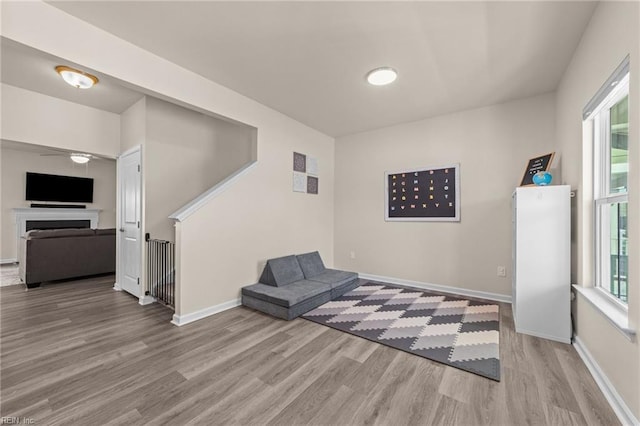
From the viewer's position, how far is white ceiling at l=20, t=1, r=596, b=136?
1950 mm

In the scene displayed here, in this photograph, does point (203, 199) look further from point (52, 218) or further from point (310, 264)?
point (52, 218)

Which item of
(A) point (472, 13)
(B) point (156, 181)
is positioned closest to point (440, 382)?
(A) point (472, 13)

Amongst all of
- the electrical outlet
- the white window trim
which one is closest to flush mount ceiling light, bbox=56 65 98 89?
the white window trim

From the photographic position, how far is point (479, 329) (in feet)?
8.57

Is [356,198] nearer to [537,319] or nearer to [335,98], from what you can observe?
[335,98]

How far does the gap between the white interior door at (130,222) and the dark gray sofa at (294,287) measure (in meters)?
1.62

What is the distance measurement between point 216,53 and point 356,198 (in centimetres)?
310

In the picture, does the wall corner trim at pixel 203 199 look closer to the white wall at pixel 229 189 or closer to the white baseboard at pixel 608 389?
the white wall at pixel 229 189

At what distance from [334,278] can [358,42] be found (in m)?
2.81

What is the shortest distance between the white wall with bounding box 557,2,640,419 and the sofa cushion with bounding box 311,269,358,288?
2.37 m

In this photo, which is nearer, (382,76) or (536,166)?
(382,76)

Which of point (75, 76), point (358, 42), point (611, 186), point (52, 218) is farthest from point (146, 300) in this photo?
point (52, 218)

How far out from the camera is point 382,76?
111 inches

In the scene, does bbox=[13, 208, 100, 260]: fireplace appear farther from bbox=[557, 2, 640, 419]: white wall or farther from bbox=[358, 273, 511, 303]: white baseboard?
bbox=[557, 2, 640, 419]: white wall
